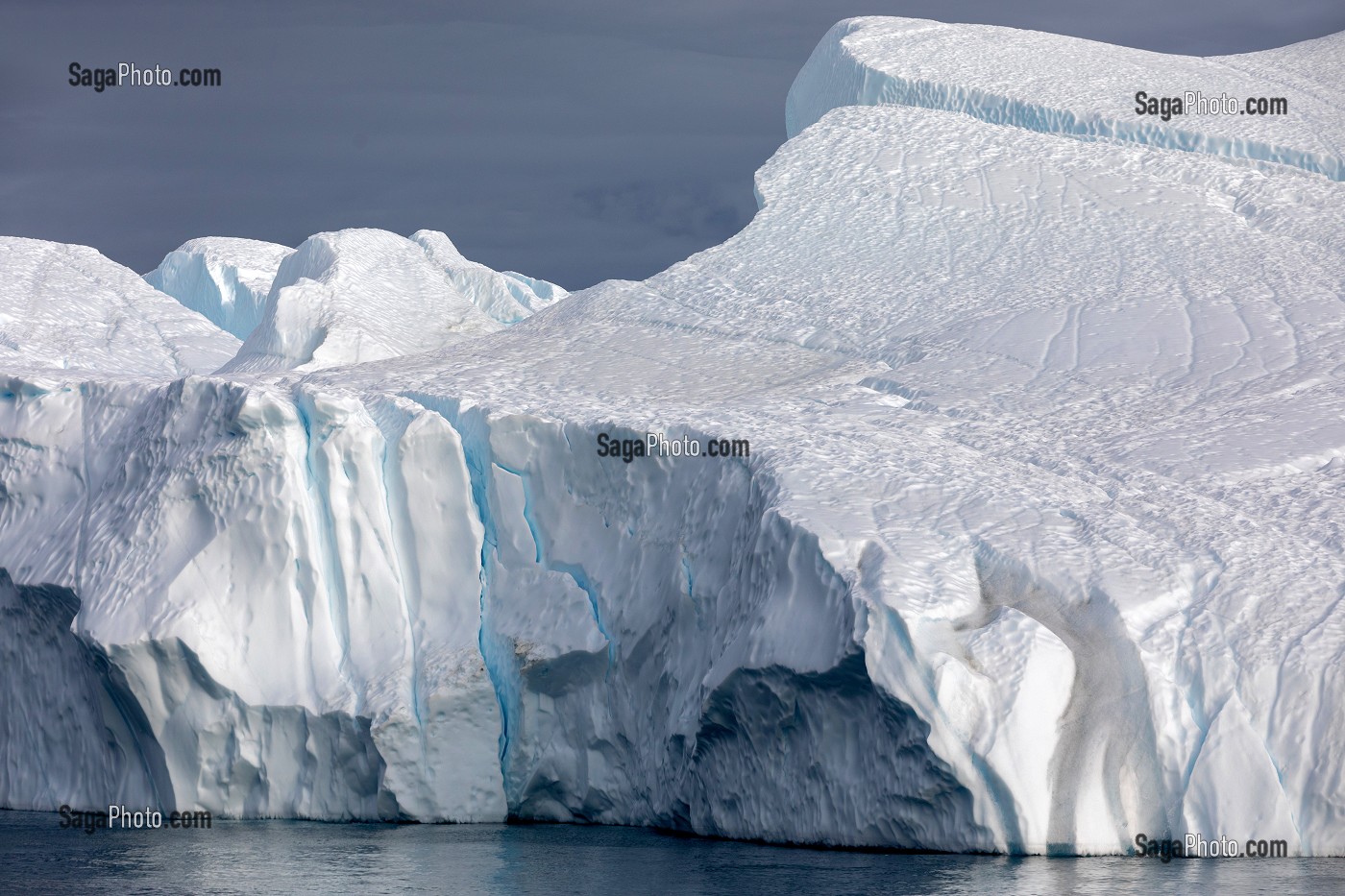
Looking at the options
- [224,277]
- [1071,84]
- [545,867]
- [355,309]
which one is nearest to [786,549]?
[545,867]

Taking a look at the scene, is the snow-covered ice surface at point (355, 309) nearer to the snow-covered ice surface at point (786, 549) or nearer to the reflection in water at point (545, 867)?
the snow-covered ice surface at point (786, 549)

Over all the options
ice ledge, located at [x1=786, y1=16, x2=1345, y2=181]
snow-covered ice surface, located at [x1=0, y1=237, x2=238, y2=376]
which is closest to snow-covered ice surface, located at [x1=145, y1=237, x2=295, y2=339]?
snow-covered ice surface, located at [x1=0, y1=237, x2=238, y2=376]

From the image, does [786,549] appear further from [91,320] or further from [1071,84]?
[91,320]

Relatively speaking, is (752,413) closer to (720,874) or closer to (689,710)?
(689,710)

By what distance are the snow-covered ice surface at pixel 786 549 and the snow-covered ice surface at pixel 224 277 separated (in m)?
17.7

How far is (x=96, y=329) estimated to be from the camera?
28.1 meters

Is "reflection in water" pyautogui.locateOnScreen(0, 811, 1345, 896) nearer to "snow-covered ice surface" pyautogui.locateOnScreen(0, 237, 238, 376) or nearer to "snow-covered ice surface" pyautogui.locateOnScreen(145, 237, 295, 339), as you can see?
"snow-covered ice surface" pyautogui.locateOnScreen(0, 237, 238, 376)

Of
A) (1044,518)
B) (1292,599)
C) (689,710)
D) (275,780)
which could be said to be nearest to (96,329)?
(275,780)

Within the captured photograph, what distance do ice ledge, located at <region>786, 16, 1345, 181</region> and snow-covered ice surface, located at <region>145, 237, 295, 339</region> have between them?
1435 centimetres

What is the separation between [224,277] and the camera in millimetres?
35406

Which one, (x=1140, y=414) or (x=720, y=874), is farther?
(x=1140, y=414)

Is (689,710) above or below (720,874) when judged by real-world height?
above

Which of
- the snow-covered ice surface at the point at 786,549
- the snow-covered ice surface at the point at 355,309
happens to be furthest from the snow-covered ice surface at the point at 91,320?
the snow-covered ice surface at the point at 786,549

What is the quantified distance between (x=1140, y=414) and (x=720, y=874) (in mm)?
5822
